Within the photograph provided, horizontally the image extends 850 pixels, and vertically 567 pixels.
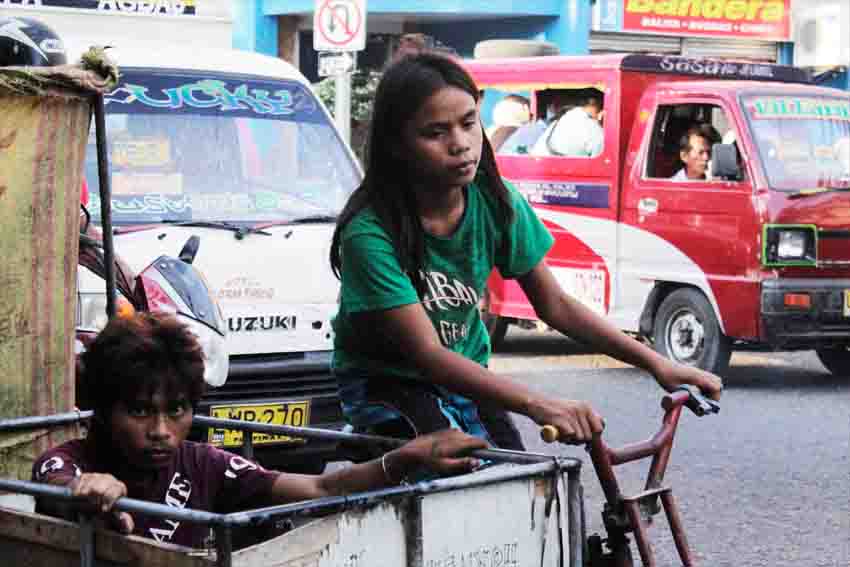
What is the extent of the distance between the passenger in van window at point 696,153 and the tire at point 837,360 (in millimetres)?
1620

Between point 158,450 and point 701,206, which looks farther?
point 701,206

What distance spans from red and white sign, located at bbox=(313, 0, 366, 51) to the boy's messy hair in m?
9.40

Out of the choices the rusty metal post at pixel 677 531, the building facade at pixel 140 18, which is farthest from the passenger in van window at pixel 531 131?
the rusty metal post at pixel 677 531

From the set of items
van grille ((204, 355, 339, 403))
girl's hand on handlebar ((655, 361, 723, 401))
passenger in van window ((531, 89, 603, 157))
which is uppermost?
passenger in van window ((531, 89, 603, 157))

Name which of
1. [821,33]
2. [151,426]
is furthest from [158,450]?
[821,33]

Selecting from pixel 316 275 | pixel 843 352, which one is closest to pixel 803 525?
pixel 316 275

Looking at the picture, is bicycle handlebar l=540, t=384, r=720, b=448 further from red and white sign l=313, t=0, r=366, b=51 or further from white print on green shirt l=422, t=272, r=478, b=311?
red and white sign l=313, t=0, r=366, b=51

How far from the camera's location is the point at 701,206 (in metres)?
10.9

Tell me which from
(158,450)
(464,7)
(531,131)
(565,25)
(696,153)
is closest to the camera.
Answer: (158,450)

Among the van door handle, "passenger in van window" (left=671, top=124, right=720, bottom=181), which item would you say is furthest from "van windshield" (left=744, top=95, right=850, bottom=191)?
the van door handle

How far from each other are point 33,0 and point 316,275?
573 centimetres

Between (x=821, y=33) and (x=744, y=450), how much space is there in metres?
16.7

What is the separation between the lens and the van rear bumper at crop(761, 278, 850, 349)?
10.5 metres

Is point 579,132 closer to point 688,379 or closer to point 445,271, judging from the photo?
point 688,379
